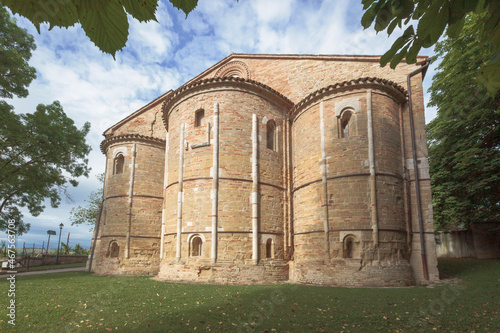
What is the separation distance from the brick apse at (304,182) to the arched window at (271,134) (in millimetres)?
52

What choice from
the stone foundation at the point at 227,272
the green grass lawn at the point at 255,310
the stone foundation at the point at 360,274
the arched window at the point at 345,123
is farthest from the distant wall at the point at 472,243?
the stone foundation at the point at 227,272

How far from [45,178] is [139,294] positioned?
36.2 feet

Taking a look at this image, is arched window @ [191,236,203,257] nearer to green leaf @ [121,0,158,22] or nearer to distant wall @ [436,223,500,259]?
green leaf @ [121,0,158,22]

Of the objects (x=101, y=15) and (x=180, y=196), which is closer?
(x=101, y=15)

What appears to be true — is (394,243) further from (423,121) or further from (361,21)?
(361,21)

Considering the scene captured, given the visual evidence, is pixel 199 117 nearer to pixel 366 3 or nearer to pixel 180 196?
pixel 180 196

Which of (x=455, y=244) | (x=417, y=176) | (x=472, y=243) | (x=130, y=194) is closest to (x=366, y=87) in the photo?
(x=417, y=176)

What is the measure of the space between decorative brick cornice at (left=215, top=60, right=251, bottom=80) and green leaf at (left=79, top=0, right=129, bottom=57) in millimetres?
17279

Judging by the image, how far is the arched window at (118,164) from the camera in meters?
18.3

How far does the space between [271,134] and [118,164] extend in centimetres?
996

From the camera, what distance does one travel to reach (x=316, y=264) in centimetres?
1165

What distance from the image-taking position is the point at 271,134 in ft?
48.2

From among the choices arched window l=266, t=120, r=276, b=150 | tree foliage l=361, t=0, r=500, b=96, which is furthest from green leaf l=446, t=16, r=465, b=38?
arched window l=266, t=120, r=276, b=150

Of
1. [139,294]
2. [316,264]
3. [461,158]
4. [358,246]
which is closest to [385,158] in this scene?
[358,246]
